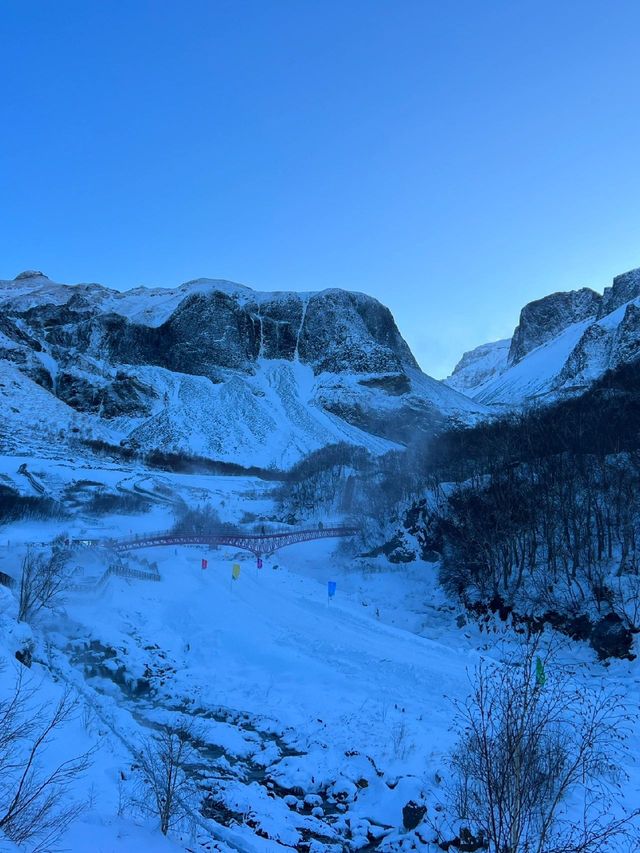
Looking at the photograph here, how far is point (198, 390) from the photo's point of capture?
545ft

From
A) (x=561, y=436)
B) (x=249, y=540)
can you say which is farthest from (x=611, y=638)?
(x=249, y=540)

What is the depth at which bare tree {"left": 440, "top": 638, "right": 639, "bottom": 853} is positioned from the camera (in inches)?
269

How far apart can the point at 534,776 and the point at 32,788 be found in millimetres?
8071

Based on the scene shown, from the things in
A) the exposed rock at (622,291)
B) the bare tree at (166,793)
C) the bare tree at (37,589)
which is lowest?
the bare tree at (37,589)

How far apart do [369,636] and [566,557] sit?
11.9m

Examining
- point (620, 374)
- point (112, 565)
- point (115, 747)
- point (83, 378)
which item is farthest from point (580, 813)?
point (83, 378)

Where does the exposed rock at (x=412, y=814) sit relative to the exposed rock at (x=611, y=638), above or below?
below

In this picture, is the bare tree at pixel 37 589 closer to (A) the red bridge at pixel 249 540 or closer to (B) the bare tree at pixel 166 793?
(B) the bare tree at pixel 166 793

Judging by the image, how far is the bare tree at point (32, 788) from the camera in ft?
24.4

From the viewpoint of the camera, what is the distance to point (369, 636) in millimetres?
24250

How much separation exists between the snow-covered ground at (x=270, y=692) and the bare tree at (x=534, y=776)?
840mm

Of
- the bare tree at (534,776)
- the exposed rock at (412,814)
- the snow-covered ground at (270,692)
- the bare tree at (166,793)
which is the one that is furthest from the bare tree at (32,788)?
the exposed rock at (412,814)

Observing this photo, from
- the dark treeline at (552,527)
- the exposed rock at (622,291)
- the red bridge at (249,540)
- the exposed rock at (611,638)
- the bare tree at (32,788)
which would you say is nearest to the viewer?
the bare tree at (32,788)

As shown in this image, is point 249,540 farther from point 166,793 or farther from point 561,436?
point 166,793
